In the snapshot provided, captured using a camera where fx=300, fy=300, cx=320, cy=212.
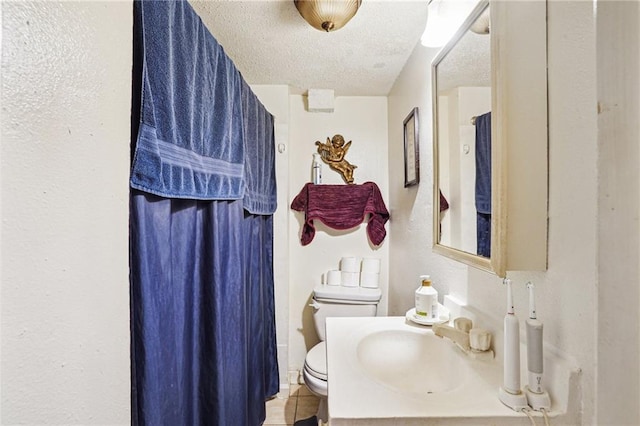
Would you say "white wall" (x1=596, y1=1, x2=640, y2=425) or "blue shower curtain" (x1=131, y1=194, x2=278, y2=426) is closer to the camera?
"white wall" (x1=596, y1=1, x2=640, y2=425)

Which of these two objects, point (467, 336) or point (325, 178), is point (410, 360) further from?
point (325, 178)

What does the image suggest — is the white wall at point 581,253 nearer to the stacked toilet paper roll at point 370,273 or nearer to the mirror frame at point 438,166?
the mirror frame at point 438,166

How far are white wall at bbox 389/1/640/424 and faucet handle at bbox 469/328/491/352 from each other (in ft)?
0.10

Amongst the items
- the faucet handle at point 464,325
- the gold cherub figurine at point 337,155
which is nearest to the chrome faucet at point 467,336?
the faucet handle at point 464,325

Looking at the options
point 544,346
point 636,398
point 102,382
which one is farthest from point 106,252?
point 544,346

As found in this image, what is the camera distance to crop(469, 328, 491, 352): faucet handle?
2.81 ft

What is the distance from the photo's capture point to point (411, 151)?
1.62m

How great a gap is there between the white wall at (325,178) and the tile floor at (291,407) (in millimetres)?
195

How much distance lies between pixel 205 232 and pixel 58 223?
2.17ft

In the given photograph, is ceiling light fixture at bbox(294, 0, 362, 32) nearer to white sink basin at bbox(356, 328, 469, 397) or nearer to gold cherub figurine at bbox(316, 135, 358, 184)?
gold cherub figurine at bbox(316, 135, 358, 184)

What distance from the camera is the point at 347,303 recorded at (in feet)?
6.48

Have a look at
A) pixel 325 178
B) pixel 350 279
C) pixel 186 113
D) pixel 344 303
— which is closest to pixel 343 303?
pixel 344 303

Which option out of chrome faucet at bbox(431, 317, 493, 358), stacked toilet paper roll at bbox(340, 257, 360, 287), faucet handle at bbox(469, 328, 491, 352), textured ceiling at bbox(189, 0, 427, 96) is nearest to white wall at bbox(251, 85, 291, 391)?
textured ceiling at bbox(189, 0, 427, 96)

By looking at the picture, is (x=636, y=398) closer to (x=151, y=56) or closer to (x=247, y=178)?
(x=151, y=56)
